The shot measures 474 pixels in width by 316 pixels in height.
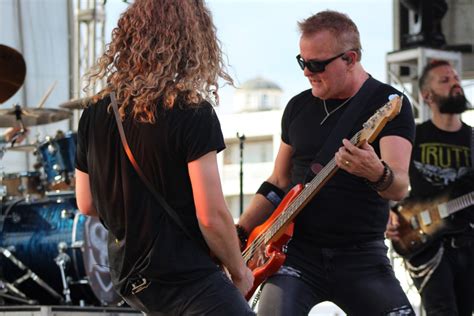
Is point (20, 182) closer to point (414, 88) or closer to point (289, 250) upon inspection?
point (414, 88)

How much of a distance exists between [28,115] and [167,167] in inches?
233

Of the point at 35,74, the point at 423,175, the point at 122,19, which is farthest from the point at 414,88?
the point at 122,19

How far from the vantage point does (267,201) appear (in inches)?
222

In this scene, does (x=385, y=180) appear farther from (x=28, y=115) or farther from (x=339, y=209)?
(x=28, y=115)

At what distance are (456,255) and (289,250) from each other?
2.17 meters

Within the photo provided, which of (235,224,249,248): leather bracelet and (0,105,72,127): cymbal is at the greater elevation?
(0,105,72,127): cymbal

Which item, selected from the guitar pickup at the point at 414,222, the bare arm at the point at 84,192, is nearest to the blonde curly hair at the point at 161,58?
the bare arm at the point at 84,192

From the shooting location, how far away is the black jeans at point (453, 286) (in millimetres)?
6941

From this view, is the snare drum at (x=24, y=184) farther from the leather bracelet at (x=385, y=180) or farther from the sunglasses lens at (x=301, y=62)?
the leather bracelet at (x=385, y=180)

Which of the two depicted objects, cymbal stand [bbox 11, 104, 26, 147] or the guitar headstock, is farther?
cymbal stand [bbox 11, 104, 26, 147]

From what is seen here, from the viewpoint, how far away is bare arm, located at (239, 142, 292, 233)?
5543 mm

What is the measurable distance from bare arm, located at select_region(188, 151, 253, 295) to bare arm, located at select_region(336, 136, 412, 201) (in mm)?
827

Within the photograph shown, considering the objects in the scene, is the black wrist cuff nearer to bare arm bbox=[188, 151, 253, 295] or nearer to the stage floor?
bare arm bbox=[188, 151, 253, 295]

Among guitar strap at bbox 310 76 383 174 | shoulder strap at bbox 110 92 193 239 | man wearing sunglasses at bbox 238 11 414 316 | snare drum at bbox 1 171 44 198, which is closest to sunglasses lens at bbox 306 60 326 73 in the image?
man wearing sunglasses at bbox 238 11 414 316
